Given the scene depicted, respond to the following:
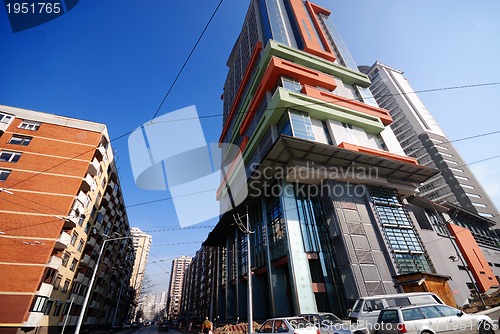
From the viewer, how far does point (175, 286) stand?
15200 centimetres

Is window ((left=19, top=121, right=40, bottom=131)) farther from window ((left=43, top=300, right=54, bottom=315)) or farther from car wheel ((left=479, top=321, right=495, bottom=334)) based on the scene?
car wheel ((left=479, top=321, right=495, bottom=334))

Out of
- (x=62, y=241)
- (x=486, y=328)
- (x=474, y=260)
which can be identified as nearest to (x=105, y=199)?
(x=62, y=241)

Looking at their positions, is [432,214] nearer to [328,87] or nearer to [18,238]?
[328,87]

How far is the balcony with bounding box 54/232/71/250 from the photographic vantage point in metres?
22.8

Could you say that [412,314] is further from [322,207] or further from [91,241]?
[91,241]

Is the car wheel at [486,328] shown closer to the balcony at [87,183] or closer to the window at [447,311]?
the window at [447,311]

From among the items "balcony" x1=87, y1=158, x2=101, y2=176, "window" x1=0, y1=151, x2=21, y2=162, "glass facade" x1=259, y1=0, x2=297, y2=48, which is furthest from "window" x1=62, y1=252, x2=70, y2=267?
"glass facade" x1=259, y1=0, x2=297, y2=48

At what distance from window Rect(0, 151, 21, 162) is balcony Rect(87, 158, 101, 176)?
21.6 ft

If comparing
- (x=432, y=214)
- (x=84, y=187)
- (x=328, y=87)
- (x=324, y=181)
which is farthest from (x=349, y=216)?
(x=84, y=187)

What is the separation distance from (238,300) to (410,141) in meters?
72.9

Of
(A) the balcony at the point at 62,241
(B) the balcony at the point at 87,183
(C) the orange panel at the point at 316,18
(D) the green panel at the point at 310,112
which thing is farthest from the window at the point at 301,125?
(A) the balcony at the point at 62,241

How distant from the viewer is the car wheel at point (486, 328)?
313 inches

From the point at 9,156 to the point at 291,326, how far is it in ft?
107

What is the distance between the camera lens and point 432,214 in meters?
32.7
